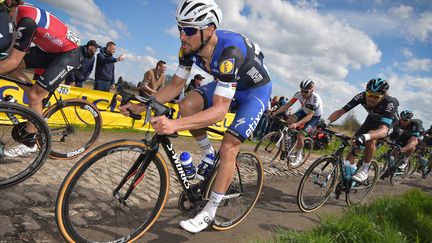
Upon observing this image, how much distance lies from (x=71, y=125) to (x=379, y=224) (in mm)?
5334

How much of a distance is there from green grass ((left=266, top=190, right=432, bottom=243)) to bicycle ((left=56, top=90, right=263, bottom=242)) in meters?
1.02

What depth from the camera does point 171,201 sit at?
502 cm

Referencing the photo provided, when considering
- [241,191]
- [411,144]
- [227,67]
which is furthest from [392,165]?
[227,67]

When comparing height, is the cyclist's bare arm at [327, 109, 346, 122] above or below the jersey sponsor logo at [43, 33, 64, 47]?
above

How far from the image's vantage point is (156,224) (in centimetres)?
416

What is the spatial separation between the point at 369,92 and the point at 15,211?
637 centimetres

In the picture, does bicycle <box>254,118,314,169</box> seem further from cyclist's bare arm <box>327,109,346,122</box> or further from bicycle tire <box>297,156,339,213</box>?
bicycle tire <box>297,156,339,213</box>

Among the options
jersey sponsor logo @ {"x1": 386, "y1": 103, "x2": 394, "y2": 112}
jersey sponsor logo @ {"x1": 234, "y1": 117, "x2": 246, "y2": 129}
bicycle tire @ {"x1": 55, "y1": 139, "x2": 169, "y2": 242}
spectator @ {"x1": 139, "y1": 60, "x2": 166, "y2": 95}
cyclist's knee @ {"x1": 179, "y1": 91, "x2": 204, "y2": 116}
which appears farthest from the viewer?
spectator @ {"x1": 139, "y1": 60, "x2": 166, "y2": 95}

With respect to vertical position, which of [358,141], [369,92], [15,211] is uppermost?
[369,92]

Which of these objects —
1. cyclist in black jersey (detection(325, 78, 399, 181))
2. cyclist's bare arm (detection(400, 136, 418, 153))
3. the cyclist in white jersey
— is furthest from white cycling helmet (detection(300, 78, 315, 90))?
cyclist's bare arm (detection(400, 136, 418, 153))

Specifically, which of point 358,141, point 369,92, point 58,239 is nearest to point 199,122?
point 58,239

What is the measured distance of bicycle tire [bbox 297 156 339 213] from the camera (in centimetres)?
599

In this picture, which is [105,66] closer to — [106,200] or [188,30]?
[106,200]

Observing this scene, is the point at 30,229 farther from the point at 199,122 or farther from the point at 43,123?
the point at 199,122
